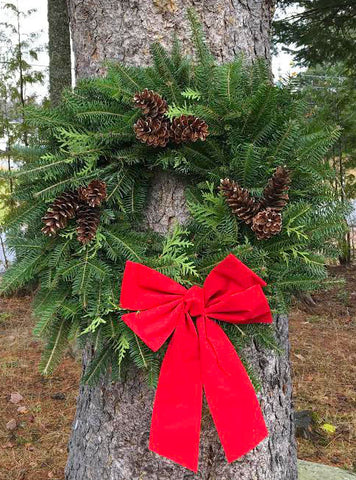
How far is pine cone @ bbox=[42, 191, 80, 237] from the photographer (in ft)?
4.46

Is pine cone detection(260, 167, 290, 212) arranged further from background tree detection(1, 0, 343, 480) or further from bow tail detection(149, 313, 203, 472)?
bow tail detection(149, 313, 203, 472)

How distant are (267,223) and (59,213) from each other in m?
0.56

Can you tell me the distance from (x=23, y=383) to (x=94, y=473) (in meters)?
2.29

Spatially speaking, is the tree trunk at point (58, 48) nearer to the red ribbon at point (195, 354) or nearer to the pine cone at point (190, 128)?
the pine cone at point (190, 128)

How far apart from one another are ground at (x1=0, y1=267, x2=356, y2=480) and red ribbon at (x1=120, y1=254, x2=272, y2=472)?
64.6 inches

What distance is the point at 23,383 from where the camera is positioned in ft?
12.7

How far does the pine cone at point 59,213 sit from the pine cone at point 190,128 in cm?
34

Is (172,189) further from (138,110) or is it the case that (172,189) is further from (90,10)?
(90,10)

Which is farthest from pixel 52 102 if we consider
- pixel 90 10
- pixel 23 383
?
pixel 90 10

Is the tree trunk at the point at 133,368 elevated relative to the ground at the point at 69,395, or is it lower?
elevated

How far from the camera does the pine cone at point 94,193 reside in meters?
1.36

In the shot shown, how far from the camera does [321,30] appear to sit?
6.19 meters

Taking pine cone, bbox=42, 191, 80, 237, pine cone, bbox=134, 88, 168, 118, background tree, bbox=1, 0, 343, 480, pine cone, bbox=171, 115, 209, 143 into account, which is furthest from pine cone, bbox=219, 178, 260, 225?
pine cone, bbox=42, 191, 80, 237


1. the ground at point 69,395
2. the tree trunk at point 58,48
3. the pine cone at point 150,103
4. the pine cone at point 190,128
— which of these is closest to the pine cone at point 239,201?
the pine cone at point 190,128
